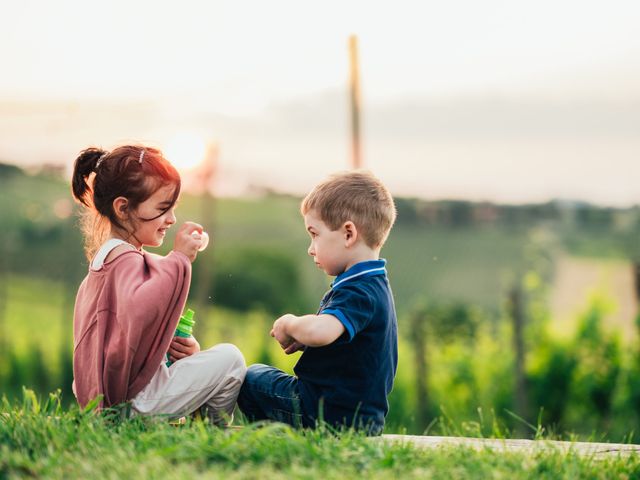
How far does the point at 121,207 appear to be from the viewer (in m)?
3.70

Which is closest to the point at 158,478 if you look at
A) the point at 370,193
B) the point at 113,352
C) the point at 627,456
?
the point at 113,352

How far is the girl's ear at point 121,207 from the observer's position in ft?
12.1

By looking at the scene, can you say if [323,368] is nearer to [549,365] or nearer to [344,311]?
[344,311]

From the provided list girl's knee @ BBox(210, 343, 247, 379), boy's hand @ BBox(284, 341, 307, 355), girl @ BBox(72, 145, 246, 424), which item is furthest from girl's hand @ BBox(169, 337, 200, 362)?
boy's hand @ BBox(284, 341, 307, 355)

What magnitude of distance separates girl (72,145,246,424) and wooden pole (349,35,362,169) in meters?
4.11

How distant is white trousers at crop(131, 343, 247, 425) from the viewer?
11.9 ft

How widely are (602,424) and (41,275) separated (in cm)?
1032

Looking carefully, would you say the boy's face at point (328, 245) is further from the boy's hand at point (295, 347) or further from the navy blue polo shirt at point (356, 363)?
the boy's hand at point (295, 347)

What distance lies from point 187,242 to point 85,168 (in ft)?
1.84

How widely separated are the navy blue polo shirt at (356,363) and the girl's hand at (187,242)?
57 cm

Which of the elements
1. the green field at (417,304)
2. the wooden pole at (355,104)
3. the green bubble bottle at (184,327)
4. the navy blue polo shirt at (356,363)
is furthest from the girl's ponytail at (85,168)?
the green field at (417,304)

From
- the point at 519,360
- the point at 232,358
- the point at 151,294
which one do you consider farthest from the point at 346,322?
the point at 519,360

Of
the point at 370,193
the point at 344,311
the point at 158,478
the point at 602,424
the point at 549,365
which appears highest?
the point at 370,193

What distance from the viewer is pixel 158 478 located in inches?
106
